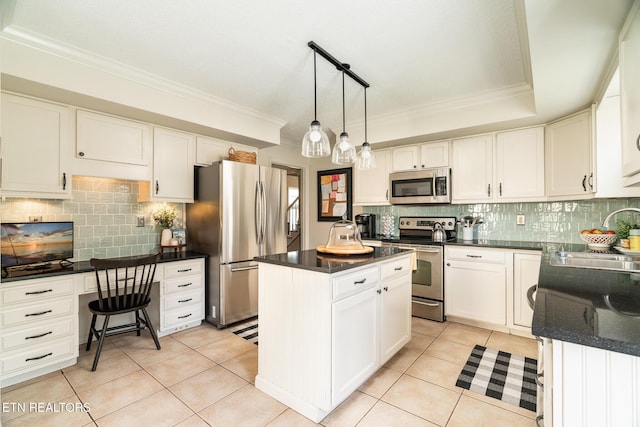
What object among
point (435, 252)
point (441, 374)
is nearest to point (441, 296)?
point (435, 252)

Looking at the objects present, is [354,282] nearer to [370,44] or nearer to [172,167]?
[370,44]

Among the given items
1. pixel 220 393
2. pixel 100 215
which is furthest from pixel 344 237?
pixel 100 215

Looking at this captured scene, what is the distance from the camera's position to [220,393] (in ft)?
6.74

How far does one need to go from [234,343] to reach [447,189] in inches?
116

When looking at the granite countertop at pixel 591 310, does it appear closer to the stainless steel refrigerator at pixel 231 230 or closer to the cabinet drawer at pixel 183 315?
the stainless steel refrigerator at pixel 231 230

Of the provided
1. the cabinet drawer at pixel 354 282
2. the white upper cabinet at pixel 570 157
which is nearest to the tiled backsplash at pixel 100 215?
the cabinet drawer at pixel 354 282

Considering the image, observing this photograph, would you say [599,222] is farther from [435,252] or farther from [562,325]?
[562,325]

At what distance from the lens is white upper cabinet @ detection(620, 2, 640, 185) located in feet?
4.01

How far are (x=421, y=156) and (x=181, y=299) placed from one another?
3.33 m

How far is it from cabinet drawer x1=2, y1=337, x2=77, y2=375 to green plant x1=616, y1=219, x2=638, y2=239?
4.87 m

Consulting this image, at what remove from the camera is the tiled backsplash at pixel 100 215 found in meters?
2.64

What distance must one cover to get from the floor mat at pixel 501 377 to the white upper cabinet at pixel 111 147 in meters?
3.46

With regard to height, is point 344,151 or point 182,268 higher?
point 344,151

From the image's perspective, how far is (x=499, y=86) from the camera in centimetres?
289
